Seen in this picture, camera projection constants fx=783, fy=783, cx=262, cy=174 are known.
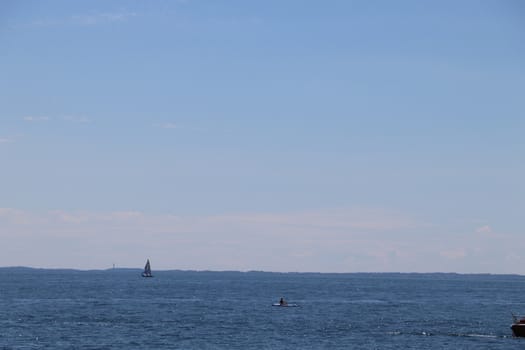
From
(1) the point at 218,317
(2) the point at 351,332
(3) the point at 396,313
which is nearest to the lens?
(2) the point at 351,332

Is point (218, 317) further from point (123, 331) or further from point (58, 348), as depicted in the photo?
point (58, 348)

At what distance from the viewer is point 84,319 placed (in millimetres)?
102500

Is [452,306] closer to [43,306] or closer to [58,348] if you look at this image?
[43,306]

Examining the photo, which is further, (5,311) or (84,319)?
(5,311)

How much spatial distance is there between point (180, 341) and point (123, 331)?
10.8m

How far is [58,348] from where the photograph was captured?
239 feet

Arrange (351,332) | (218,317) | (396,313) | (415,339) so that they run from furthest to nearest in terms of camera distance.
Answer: (396,313) → (218,317) → (351,332) → (415,339)

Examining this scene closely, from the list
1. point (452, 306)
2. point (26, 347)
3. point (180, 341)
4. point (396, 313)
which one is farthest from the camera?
point (452, 306)

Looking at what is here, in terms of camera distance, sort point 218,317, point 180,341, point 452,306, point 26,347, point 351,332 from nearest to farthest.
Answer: point 26,347, point 180,341, point 351,332, point 218,317, point 452,306

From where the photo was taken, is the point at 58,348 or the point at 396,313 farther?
the point at 396,313

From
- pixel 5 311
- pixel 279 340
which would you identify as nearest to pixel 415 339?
pixel 279 340

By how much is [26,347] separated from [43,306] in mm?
56372

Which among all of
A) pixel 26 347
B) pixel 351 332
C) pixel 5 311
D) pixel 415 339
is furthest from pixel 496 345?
pixel 5 311

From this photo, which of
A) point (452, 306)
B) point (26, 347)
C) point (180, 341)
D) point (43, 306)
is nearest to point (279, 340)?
point (180, 341)
